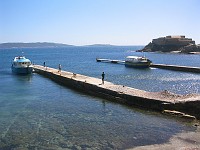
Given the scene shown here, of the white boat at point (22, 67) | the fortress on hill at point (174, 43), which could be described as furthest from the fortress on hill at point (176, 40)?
the white boat at point (22, 67)

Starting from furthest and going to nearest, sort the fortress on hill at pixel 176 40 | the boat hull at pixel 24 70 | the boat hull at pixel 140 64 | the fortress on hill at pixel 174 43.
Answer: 1. the fortress on hill at pixel 176 40
2. the fortress on hill at pixel 174 43
3. the boat hull at pixel 140 64
4. the boat hull at pixel 24 70

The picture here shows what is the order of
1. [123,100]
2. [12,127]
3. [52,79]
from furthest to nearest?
[52,79]
[123,100]
[12,127]

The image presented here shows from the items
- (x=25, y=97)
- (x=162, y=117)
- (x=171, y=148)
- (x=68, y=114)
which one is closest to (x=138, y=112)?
(x=162, y=117)

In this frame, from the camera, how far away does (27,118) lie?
24656 millimetres

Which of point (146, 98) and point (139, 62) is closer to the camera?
point (146, 98)

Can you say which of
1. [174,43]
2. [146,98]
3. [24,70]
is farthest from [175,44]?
[146,98]

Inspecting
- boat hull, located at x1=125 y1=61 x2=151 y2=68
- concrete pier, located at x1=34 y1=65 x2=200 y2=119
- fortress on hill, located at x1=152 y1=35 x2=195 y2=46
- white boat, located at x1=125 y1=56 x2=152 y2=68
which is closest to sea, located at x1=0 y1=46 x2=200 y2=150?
concrete pier, located at x1=34 y1=65 x2=200 y2=119

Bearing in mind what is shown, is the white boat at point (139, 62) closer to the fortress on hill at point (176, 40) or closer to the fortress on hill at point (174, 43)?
the fortress on hill at point (174, 43)

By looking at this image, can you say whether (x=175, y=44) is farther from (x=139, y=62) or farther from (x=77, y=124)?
(x=77, y=124)

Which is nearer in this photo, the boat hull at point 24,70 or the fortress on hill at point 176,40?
the boat hull at point 24,70

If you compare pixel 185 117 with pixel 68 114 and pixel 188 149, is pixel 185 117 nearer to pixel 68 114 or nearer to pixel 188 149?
pixel 188 149

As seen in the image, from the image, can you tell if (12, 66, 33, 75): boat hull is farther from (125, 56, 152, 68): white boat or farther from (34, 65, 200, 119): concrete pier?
(125, 56, 152, 68): white boat

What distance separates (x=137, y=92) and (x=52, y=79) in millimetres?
22893

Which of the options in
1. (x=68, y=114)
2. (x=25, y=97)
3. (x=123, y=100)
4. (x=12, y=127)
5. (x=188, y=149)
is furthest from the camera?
(x=25, y=97)
